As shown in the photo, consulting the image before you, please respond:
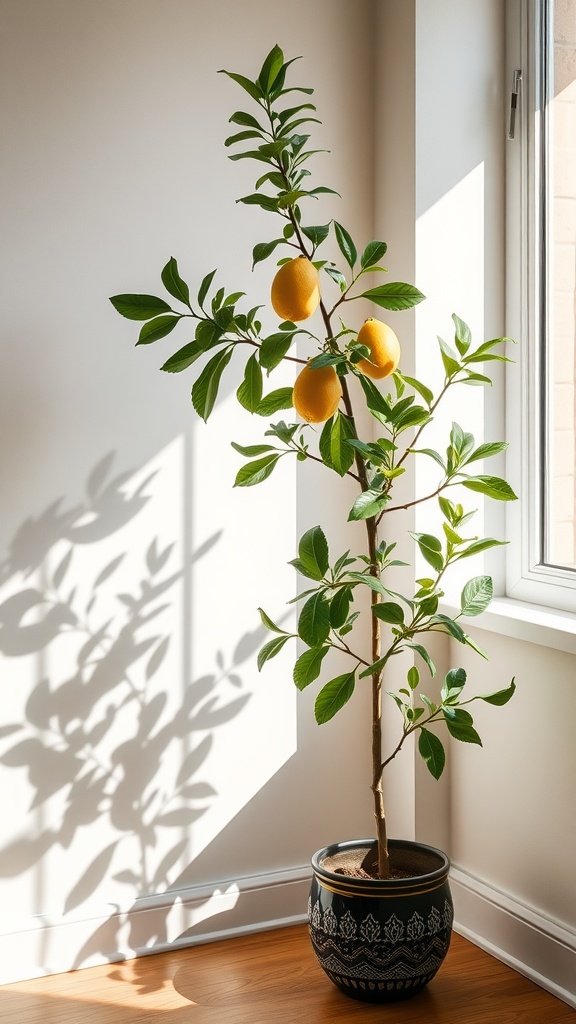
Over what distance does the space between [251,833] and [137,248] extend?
49.6 inches

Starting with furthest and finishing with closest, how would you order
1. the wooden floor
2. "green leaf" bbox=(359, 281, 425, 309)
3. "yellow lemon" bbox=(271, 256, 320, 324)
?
the wooden floor
"green leaf" bbox=(359, 281, 425, 309)
"yellow lemon" bbox=(271, 256, 320, 324)

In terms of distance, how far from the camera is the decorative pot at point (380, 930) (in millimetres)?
1745

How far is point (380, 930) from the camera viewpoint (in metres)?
1.74

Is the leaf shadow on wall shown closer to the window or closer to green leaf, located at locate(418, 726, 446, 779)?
green leaf, located at locate(418, 726, 446, 779)

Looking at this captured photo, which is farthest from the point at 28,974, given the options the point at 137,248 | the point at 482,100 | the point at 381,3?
the point at 381,3

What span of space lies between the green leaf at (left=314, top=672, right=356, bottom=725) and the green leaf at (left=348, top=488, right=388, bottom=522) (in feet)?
0.94

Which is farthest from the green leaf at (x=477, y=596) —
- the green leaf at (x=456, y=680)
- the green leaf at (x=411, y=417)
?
the green leaf at (x=411, y=417)

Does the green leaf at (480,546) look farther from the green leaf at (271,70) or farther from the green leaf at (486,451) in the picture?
the green leaf at (271,70)

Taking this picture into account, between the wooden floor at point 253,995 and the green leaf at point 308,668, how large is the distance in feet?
2.04

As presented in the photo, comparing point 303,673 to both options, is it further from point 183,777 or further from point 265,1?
point 265,1

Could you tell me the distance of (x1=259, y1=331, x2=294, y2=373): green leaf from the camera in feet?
5.17

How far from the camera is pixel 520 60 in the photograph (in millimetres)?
2059

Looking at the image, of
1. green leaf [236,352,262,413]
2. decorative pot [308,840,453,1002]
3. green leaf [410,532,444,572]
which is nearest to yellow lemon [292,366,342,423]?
green leaf [236,352,262,413]

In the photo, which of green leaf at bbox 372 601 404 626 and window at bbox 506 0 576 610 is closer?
green leaf at bbox 372 601 404 626
